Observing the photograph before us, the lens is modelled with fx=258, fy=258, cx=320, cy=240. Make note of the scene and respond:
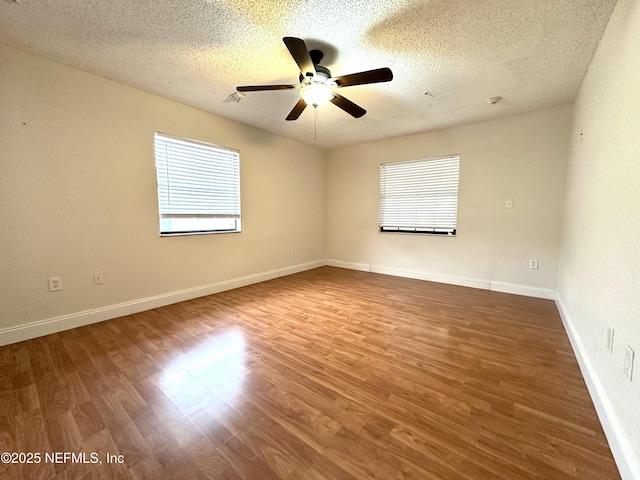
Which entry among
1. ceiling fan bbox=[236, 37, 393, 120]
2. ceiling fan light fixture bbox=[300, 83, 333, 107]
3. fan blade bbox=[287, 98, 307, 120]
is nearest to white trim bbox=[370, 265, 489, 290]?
ceiling fan bbox=[236, 37, 393, 120]

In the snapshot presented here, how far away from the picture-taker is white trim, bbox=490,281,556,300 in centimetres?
340

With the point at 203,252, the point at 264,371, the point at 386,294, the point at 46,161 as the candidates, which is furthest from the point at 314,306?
the point at 46,161

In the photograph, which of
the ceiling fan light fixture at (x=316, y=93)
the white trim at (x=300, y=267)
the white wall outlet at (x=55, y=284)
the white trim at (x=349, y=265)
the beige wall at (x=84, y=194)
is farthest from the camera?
the white trim at (x=349, y=265)

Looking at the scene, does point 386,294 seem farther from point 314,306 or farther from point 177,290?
point 177,290

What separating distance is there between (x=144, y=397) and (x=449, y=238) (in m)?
4.17

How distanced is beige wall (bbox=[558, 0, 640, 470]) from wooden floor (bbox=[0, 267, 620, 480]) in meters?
0.26

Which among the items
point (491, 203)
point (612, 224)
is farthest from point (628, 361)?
point (491, 203)

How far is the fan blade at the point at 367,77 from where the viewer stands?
73.3 inches

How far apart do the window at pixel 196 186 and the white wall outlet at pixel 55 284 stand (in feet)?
3.33

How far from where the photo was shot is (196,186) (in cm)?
343

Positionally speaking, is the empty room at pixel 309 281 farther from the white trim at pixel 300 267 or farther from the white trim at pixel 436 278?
the white trim at pixel 300 267

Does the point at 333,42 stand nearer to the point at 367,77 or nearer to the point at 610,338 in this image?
the point at 367,77

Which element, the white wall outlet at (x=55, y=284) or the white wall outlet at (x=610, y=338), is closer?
the white wall outlet at (x=610, y=338)

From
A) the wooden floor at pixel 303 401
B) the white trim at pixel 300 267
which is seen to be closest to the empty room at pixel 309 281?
the wooden floor at pixel 303 401
